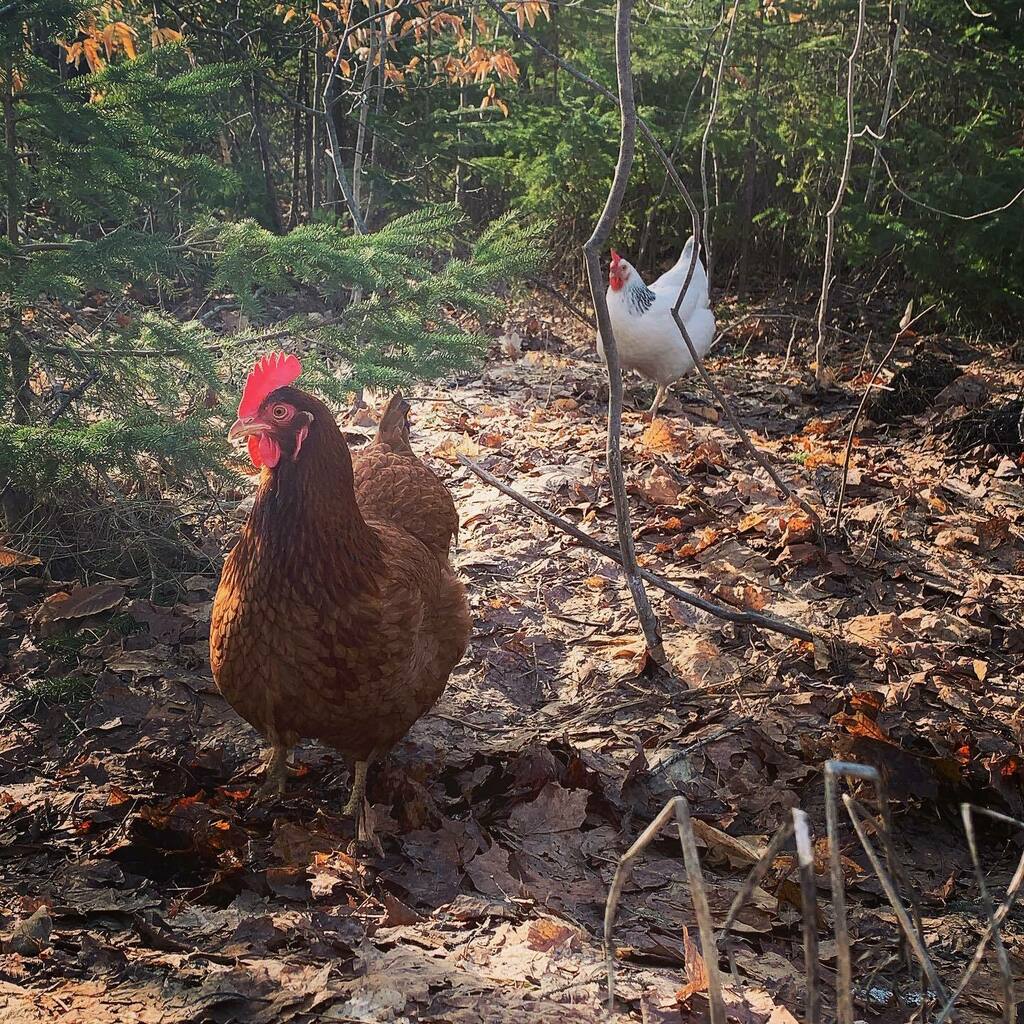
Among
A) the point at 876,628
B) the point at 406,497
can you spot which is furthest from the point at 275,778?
the point at 876,628

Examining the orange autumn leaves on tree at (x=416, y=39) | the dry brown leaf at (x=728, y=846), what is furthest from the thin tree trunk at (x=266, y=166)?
the dry brown leaf at (x=728, y=846)

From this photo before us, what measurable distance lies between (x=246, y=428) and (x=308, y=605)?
1.69ft

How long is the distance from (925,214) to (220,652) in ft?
21.4

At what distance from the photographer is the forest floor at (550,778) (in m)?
2.12

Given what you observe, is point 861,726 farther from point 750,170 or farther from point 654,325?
point 750,170

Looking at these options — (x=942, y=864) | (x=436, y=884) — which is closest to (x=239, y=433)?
(x=436, y=884)

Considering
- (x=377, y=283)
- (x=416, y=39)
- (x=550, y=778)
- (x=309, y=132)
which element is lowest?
(x=550, y=778)

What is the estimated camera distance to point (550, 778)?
303 centimetres

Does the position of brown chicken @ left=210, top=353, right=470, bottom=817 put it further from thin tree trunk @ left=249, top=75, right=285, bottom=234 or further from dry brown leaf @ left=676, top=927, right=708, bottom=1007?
thin tree trunk @ left=249, top=75, right=285, bottom=234

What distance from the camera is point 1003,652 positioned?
385cm

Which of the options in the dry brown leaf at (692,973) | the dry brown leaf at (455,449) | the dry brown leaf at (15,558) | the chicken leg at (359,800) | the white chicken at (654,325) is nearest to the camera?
the dry brown leaf at (692,973)

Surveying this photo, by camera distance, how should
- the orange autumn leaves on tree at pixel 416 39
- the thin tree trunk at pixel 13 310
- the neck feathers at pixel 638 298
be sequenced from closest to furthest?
the thin tree trunk at pixel 13 310, the orange autumn leaves on tree at pixel 416 39, the neck feathers at pixel 638 298

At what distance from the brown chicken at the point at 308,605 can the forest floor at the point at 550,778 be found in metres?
0.30

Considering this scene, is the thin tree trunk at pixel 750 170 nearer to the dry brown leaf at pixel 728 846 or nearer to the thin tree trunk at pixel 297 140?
the thin tree trunk at pixel 297 140
